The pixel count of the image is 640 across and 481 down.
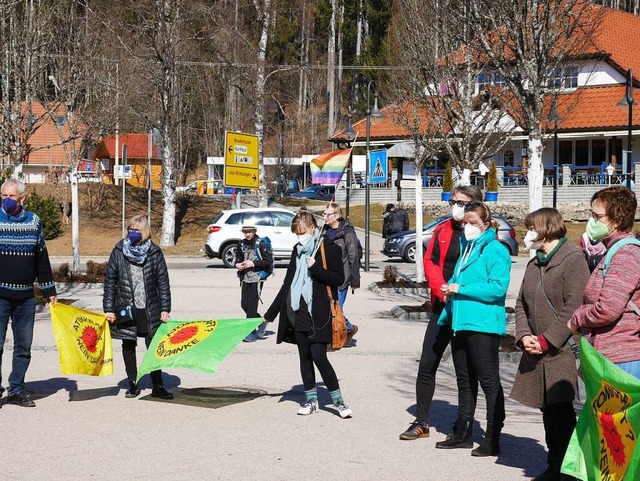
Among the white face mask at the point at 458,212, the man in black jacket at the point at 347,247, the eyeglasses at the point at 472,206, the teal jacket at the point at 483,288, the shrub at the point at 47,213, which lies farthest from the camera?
the shrub at the point at 47,213

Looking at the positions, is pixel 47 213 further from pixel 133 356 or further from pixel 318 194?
pixel 133 356

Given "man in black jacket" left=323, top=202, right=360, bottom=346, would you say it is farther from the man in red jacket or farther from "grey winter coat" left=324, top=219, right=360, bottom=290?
the man in red jacket

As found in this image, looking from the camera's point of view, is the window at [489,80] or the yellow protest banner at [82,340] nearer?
the yellow protest banner at [82,340]

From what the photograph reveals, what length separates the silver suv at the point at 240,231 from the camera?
28375 millimetres

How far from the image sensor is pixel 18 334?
9188 mm

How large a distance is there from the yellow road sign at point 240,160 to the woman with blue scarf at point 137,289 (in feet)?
71.8

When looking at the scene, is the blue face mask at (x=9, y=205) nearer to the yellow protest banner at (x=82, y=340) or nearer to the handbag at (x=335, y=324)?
the yellow protest banner at (x=82, y=340)

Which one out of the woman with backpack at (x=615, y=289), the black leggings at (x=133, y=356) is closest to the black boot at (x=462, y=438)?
the woman with backpack at (x=615, y=289)

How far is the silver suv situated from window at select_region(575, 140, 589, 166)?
25399mm

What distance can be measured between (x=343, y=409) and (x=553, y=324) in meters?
2.72

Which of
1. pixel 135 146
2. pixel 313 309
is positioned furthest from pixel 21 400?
pixel 135 146

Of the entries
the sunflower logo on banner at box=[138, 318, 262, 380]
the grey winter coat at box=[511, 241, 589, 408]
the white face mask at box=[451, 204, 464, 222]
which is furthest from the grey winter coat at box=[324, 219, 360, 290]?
the grey winter coat at box=[511, 241, 589, 408]

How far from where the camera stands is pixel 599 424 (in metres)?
5.64

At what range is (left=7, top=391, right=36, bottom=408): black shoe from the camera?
9047mm
